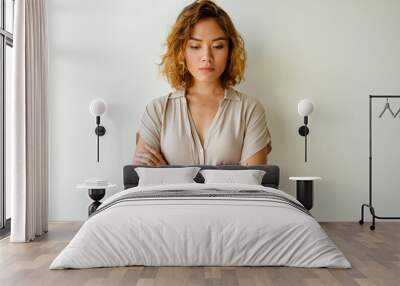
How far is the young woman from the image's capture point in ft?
21.0

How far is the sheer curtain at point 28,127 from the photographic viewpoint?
17.8 feet

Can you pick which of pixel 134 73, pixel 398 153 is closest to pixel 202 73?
pixel 134 73

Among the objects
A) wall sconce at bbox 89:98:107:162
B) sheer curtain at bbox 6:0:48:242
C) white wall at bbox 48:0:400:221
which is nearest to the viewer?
sheer curtain at bbox 6:0:48:242

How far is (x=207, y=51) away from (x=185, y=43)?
264 millimetres

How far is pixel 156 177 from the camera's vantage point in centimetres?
584

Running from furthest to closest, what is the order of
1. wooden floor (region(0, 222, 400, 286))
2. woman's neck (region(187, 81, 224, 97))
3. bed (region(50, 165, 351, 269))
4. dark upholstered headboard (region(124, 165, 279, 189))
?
woman's neck (region(187, 81, 224, 97))
dark upholstered headboard (region(124, 165, 279, 189))
bed (region(50, 165, 351, 269))
wooden floor (region(0, 222, 400, 286))

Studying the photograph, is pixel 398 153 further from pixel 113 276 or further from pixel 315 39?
pixel 113 276

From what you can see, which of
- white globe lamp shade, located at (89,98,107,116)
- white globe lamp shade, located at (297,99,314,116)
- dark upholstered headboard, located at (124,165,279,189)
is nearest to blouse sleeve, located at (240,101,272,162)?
dark upholstered headboard, located at (124,165,279,189)

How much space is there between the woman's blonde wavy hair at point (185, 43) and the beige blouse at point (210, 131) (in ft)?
0.58

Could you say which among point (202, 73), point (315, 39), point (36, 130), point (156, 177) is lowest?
point (156, 177)

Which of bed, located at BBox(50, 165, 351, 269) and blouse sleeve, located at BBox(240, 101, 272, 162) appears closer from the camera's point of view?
bed, located at BBox(50, 165, 351, 269)

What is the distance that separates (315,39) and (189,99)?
1.60 m

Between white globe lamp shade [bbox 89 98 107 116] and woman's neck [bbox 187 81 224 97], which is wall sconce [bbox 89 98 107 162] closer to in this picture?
white globe lamp shade [bbox 89 98 107 116]

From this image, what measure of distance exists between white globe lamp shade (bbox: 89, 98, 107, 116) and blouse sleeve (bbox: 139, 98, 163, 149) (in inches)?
17.2
